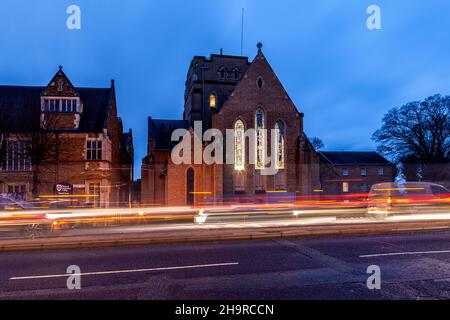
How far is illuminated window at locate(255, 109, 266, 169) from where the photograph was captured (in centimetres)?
3684

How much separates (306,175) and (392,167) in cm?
4100

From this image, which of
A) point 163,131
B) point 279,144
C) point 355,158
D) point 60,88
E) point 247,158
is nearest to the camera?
point 60,88

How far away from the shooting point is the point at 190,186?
118ft

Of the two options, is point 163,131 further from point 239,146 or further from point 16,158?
point 16,158

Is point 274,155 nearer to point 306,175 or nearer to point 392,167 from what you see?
point 306,175

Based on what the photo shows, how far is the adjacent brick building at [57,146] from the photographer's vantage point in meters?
31.5

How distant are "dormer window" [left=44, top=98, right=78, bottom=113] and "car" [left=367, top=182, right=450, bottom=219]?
27656 millimetres

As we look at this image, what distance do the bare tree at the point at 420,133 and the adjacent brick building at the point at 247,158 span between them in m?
26.1

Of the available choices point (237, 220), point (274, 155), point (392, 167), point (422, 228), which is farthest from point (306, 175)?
point (392, 167)

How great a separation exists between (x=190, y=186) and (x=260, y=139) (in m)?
8.70

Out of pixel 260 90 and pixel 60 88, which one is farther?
pixel 260 90

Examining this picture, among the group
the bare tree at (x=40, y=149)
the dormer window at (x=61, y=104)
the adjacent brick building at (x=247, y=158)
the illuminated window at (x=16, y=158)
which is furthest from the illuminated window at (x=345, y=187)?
the illuminated window at (x=16, y=158)

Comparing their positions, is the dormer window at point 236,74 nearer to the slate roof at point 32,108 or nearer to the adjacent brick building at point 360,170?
the slate roof at point 32,108

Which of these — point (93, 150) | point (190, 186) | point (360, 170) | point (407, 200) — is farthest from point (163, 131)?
point (360, 170)
